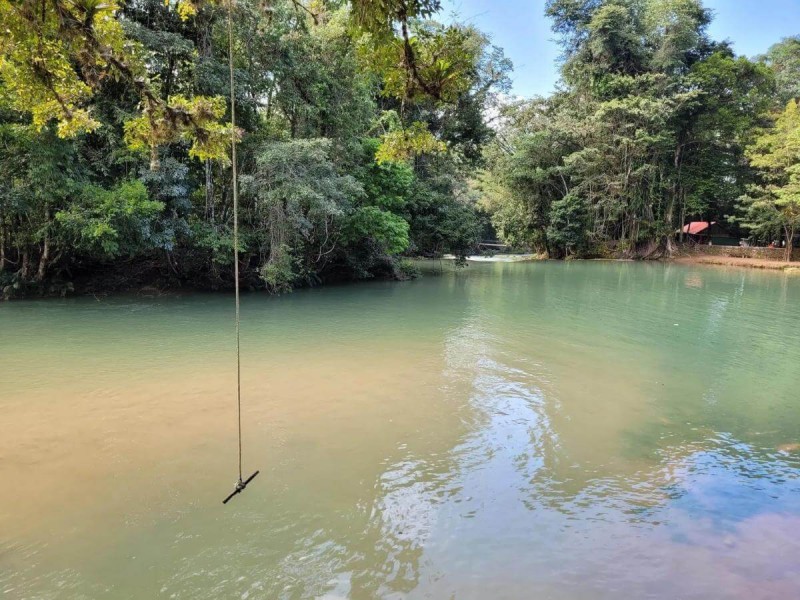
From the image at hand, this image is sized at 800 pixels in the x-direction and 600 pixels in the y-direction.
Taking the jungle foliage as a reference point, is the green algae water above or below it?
below

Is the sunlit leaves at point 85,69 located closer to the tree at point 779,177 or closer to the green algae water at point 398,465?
the green algae water at point 398,465

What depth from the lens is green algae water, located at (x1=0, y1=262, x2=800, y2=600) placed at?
287 centimetres

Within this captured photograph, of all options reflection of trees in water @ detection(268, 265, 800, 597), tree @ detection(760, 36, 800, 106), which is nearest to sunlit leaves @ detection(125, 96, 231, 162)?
reflection of trees in water @ detection(268, 265, 800, 597)

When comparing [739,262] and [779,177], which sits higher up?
[779,177]

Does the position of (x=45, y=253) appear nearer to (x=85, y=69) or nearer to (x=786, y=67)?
(x=85, y=69)

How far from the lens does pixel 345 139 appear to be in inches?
556

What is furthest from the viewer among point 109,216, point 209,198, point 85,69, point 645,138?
point 645,138

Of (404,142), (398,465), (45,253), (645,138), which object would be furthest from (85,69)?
(645,138)

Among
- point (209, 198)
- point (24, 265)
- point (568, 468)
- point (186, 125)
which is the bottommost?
point (568, 468)

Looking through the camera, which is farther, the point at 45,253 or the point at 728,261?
the point at 728,261

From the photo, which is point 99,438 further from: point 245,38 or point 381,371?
point 245,38

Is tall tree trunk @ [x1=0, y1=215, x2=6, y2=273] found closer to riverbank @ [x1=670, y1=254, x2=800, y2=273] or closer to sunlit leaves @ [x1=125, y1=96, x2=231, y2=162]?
sunlit leaves @ [x1=125, y1=96, x2=231, y2=162]

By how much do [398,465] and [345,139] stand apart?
37.8 feet

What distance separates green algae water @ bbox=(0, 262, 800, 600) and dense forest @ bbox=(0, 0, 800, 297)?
7.95 feet
